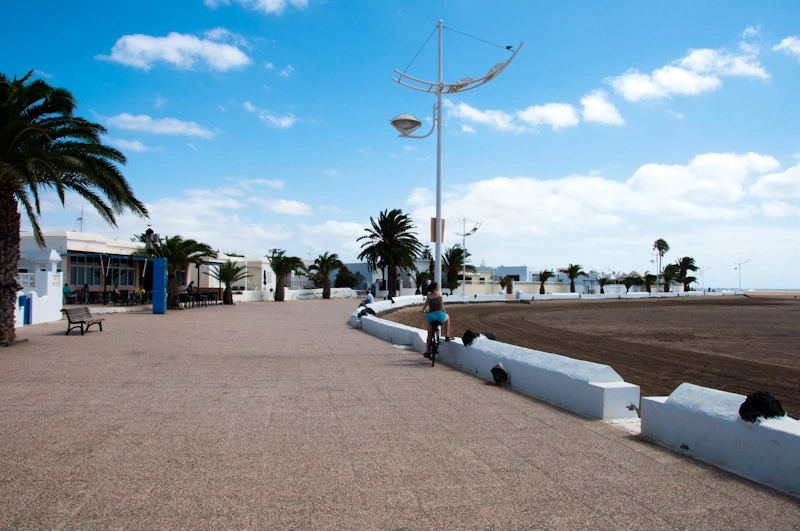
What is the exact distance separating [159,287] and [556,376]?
22784mm

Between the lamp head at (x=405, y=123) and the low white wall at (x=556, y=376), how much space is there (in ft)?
23.7

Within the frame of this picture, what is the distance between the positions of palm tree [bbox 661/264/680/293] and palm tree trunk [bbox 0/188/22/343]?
291 feet

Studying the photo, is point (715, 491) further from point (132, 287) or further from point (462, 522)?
point (132, 287)

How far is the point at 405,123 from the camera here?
51.4ft

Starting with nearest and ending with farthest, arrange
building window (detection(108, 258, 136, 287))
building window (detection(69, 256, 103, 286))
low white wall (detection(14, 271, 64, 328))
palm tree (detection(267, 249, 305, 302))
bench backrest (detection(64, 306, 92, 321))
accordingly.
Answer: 1. bench backrest (detection(64, 306, 92, 321))
2. low white wall (detection(14, 271, 64, 328))
3. building window (detection(69, 256, 103, 286))
4. building window (detection(108, 258, 136, 287))
5. palm tree (detection(267, 249, 305, 302))

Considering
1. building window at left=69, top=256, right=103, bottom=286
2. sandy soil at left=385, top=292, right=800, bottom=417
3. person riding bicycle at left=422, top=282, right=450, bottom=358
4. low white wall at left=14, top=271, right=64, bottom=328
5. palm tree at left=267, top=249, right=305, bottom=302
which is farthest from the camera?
palm tree at left=267, top=249, right=305, bottom=302

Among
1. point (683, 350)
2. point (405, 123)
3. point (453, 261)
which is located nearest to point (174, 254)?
point (405, 123)

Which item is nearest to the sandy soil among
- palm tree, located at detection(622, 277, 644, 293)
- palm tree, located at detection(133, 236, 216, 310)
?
palm tree, located at detection(133, 236, 216, 310)

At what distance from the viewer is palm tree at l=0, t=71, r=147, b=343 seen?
1139 centimetres

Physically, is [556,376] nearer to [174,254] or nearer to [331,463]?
[331,463]

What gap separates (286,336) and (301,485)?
12067 mm

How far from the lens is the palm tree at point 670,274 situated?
89.5 m

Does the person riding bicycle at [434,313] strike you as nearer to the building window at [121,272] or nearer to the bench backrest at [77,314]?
the bench backrest at [77,314]

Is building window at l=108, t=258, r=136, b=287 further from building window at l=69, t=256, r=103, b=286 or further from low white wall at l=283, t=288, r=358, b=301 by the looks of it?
low white wall at l=283, t=288, r=358, b=301
